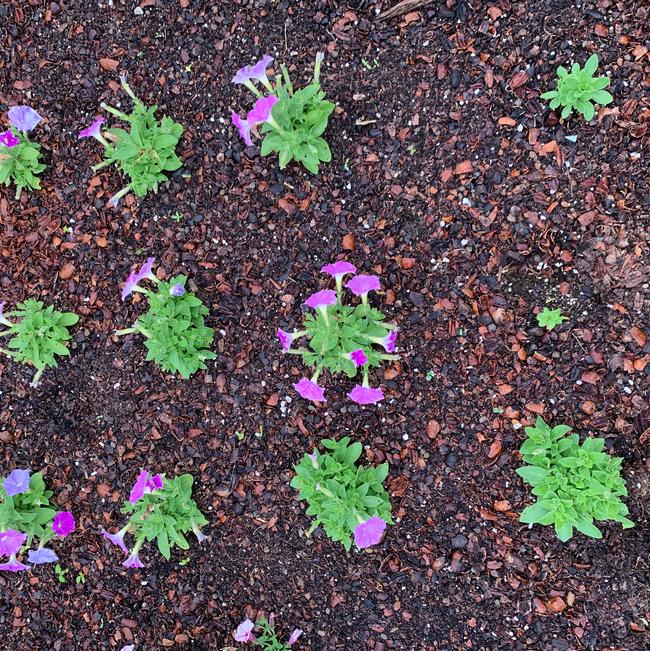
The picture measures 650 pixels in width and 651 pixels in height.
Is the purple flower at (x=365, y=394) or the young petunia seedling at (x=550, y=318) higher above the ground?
the young petunia seedling at (x=550, y=318)

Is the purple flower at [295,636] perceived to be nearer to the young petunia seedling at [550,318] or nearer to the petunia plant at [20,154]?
the young petunia seedling at [550,318]

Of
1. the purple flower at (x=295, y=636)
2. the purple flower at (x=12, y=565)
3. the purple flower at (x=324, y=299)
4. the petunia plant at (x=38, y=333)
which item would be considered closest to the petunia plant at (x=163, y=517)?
the purple flower at (x=12, y=565)

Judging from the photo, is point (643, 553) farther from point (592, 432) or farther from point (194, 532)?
point (194, 532)

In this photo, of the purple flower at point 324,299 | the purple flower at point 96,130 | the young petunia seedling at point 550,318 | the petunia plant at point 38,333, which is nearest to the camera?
the purple flower at point 324,299

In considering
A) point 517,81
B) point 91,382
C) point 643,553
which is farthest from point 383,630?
point 517,81

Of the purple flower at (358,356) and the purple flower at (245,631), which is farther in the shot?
the purple flower at (245,631)

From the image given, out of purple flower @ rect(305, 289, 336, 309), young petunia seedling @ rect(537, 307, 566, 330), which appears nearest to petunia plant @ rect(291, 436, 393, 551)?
purple flower @ rect(305, 289, 336, 309)

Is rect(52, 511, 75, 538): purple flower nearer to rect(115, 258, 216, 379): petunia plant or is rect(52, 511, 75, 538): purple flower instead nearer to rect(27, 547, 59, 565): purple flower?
rect(27, 547, 59, 565): purple flower

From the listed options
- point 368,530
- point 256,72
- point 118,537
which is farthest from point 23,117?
point 368,530
